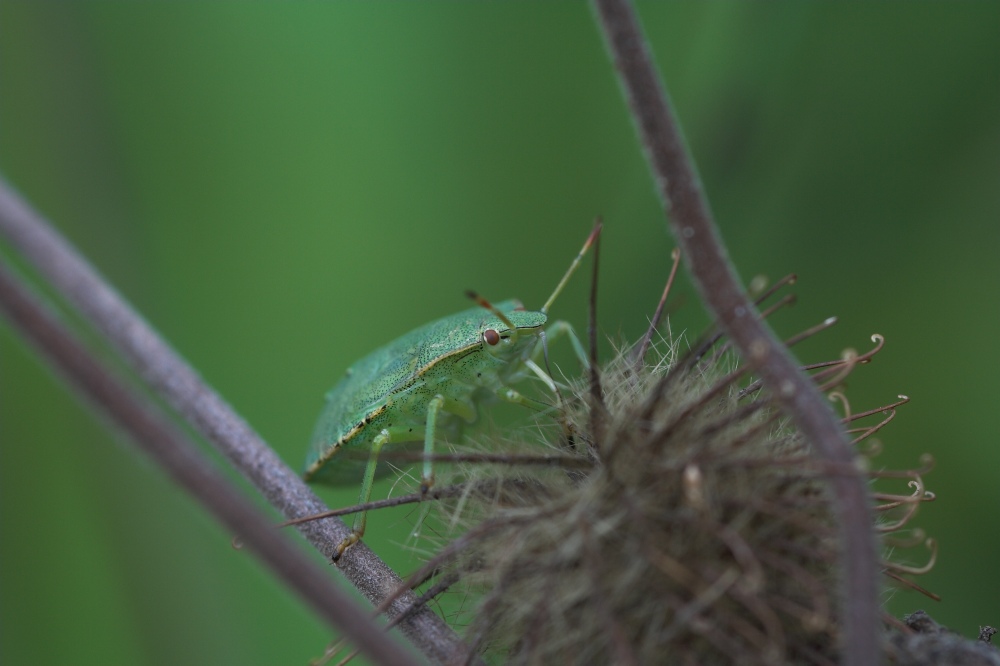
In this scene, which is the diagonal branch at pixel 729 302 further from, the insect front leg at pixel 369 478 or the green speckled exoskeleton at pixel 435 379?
the green speckled exoskeleton at pixel 435 379

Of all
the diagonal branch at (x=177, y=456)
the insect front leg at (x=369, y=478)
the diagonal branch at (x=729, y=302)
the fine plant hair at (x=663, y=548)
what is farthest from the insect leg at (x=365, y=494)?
the diagonal branch at (x=729, y=302)

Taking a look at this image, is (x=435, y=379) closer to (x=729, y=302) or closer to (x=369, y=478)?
(x=369, y=478)

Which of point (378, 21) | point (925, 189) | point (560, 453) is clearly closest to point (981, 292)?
point (925, 189)

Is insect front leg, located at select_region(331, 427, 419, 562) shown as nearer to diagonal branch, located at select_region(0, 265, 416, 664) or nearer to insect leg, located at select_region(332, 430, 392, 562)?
insect leg, located at select_region(332, 430, 392, 562)

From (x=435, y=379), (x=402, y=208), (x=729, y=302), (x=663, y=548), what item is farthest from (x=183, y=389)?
(x=402, y=208)

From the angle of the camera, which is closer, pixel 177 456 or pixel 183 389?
pixel 177 456

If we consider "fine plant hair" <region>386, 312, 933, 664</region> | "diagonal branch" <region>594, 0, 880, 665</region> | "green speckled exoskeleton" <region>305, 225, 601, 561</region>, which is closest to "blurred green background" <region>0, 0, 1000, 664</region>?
"green speckled exoskeleton" <region>305, 225, 601, 561</region>
